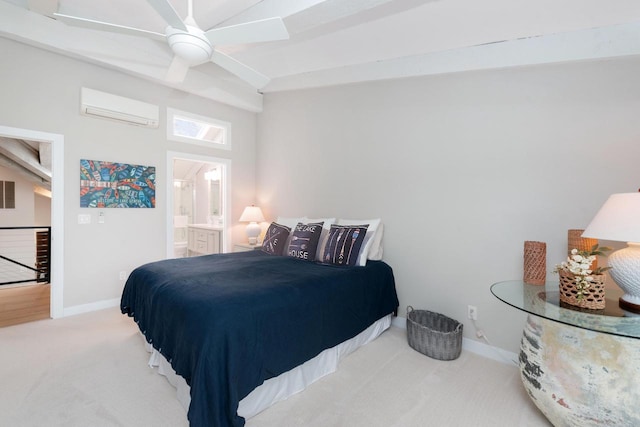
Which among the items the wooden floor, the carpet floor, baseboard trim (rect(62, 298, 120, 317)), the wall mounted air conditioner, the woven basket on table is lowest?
the carpet floor

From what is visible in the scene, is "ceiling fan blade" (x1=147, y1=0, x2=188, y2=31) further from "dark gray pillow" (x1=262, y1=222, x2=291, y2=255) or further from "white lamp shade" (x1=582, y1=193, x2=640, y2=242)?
"white lamp shade" (x1=582, y1=193, x2=640, y2=242)

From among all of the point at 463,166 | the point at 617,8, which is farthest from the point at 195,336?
the point at 617,8

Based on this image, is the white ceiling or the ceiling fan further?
the white ceiling

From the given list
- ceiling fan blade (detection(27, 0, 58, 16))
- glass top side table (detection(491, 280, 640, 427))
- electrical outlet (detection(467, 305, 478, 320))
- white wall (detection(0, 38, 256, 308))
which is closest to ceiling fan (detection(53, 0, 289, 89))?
ceiling fan blade (detection(27, 0, 58, 16))

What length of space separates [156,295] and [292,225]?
197 centimetres

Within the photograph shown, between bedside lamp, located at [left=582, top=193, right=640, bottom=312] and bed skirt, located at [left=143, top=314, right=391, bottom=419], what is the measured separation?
6.05 feet

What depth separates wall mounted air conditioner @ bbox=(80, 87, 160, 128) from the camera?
3236 millimetres

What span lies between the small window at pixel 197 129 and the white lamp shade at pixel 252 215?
1.03m

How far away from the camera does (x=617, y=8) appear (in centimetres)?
189

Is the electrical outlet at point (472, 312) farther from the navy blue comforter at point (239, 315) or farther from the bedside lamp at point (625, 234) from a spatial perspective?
the bedside lamp at point (625, 234)

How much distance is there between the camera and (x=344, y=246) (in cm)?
293

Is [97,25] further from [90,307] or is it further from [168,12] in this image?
[90,307]

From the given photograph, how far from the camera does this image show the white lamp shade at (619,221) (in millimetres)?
1487

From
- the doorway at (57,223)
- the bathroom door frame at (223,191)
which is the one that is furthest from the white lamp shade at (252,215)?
the doorway at (57,223)
